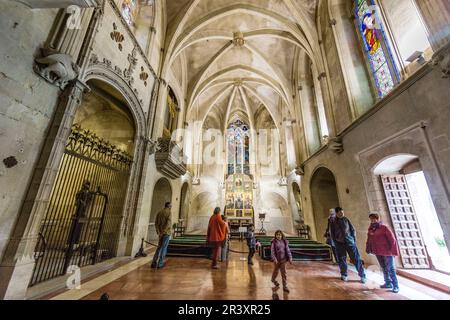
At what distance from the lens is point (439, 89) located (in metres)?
3.42

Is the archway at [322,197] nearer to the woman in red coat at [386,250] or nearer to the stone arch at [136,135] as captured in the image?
the woman in red coat at [386,250]

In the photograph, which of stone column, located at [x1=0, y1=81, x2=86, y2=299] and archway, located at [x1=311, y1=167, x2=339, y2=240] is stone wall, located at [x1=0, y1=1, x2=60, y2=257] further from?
archway, located at [x1=311, y1=167, x2=339, y2=240]

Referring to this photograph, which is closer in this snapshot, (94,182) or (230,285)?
(230,285)

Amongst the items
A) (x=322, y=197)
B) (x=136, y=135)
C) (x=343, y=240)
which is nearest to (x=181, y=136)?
(x=136, y=135)

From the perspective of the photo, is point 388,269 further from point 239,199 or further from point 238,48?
point 238,48

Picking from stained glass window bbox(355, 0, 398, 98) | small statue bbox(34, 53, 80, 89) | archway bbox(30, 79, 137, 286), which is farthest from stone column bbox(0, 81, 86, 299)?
stained glass window bbox(355, 0, 398, 98)

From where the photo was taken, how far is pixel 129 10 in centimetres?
684

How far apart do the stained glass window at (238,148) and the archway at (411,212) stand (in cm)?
1301

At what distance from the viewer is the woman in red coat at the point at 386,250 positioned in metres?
3.30

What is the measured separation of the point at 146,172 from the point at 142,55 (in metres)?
4.73

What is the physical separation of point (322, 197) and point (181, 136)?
Result: 367 inches

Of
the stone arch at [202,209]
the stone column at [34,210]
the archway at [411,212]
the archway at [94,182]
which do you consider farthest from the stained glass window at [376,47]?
the stone arch at [202,209]
